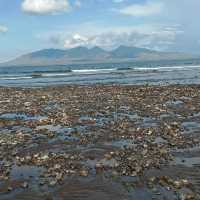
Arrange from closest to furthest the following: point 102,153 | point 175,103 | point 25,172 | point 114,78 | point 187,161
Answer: point 25,172
point 187,161
point 102,153
point 175,103
point 114,78

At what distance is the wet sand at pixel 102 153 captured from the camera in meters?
12.6

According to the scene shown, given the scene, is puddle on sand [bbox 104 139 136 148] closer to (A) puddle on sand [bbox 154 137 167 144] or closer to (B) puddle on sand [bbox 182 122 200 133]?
(A) puddle on sand [bbox 154 137 167 144]

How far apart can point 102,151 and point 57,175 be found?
142 inches

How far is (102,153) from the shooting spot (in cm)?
1691

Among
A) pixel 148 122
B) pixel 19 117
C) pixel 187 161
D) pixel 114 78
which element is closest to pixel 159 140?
pixel 187 161

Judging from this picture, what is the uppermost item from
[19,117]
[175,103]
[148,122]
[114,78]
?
[148,122]

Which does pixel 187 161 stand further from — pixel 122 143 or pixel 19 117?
pixel 19 117

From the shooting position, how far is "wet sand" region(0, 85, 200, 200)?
12.6 meters

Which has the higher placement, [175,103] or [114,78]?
[175,103]

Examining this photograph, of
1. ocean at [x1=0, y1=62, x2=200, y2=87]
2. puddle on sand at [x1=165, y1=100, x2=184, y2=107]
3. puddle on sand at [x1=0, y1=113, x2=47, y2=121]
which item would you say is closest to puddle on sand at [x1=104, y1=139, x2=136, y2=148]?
puddle on sand at [x1=0, y1=113, x2=47, y2=121]

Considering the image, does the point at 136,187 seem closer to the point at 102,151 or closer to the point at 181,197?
the point at 181,197

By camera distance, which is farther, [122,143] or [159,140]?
[159,140]

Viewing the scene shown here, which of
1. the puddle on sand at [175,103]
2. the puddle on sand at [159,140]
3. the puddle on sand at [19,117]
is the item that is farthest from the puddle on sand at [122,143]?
the puddle on sand at [175,103]

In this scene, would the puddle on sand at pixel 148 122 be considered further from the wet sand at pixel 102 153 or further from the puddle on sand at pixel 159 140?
the puddle on sand at pixel 159 140
